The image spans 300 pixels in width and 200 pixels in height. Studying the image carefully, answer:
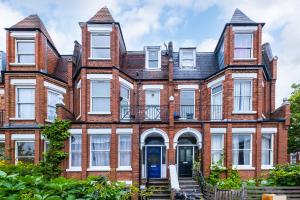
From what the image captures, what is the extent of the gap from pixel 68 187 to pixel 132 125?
567 inches

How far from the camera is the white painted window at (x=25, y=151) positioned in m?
17.9

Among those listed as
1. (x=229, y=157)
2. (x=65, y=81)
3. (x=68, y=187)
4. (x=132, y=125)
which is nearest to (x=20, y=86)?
(x=65, y=81)

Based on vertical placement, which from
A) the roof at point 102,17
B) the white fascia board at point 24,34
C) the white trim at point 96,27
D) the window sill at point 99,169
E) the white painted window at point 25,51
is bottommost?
the window sill at point 99,169

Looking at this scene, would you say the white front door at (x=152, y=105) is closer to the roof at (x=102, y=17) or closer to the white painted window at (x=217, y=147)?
the white painted window at (x=217, y=147)

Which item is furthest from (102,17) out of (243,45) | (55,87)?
(243,45)

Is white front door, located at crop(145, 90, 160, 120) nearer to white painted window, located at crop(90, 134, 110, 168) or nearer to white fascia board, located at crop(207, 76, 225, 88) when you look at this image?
white painted window, located at crop(90, 134, 110, 168)

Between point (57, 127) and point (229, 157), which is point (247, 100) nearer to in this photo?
point (229, 157)

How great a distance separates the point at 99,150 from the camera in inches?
693

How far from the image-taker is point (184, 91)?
2080cm

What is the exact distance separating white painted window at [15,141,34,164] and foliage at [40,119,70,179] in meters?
1.81

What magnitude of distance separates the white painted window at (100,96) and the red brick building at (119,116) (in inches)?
2.8

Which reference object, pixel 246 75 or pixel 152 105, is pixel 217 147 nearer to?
pixel 246 75

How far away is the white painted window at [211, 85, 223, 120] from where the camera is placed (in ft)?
61.8

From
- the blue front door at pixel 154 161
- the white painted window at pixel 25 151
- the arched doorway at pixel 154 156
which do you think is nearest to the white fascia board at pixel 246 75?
the arched doorway at pixel 154 156
